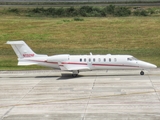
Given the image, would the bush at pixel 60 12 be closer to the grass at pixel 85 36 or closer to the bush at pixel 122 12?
the grass at pixel 85 36

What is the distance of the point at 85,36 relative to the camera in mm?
63125

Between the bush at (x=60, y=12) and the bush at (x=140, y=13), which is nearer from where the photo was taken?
the bush at (x=140, y=13)

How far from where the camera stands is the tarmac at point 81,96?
2455cm

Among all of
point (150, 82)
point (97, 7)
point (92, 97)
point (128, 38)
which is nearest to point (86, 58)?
point (150, 82)

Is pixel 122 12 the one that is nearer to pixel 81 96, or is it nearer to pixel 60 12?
pixel 60 12

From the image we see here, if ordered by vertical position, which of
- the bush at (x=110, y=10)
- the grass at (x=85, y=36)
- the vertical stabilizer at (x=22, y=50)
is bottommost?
the grass at (x=85, y=36)

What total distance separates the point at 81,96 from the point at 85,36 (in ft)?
112

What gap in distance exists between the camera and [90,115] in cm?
2422

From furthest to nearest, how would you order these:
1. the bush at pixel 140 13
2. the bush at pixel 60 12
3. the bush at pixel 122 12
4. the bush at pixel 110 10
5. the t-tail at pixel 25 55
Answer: the bush at pixel 60 12, the bush at pixel 110 10, the bush at pixel 122 12, the bush at pixel 140 13, the t-tail at pixel 25 55

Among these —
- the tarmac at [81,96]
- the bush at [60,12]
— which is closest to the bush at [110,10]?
the bush at [60,12]

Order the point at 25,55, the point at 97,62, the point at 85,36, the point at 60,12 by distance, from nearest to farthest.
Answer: the point at 97,62
the point at 25,55
the point at 85,36
the point at 60,12

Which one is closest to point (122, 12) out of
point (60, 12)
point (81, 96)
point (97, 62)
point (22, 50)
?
point (60, 12)

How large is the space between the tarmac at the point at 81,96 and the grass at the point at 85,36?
1056cm

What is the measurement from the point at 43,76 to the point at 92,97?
1124cm
